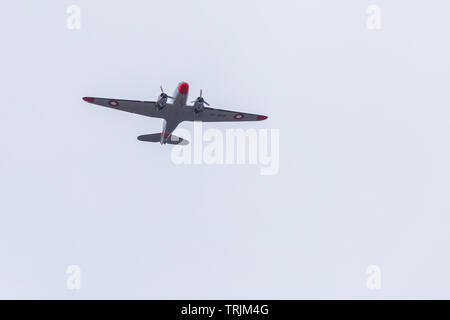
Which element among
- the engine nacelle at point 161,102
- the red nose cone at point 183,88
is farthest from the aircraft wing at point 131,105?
the red nose cone at point 183,88

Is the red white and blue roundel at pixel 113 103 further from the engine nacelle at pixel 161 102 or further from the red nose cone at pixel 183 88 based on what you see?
the red nose cone at pixel 183 88

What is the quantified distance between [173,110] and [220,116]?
5.12m

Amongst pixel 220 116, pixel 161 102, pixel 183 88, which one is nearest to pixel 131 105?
pixel 161 102

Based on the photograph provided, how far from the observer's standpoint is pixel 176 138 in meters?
53.9

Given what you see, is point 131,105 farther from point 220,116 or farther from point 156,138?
point 220,116

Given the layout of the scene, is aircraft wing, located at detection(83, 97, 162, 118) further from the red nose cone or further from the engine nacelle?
the red nose cone

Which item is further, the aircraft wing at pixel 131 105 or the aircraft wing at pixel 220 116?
the aircraft wing at pixel 220 116

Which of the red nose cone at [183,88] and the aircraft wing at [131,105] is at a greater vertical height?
the red nose cone at [183,88]

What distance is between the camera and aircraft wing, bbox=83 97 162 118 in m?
48.9

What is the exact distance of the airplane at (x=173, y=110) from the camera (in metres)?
47.1
